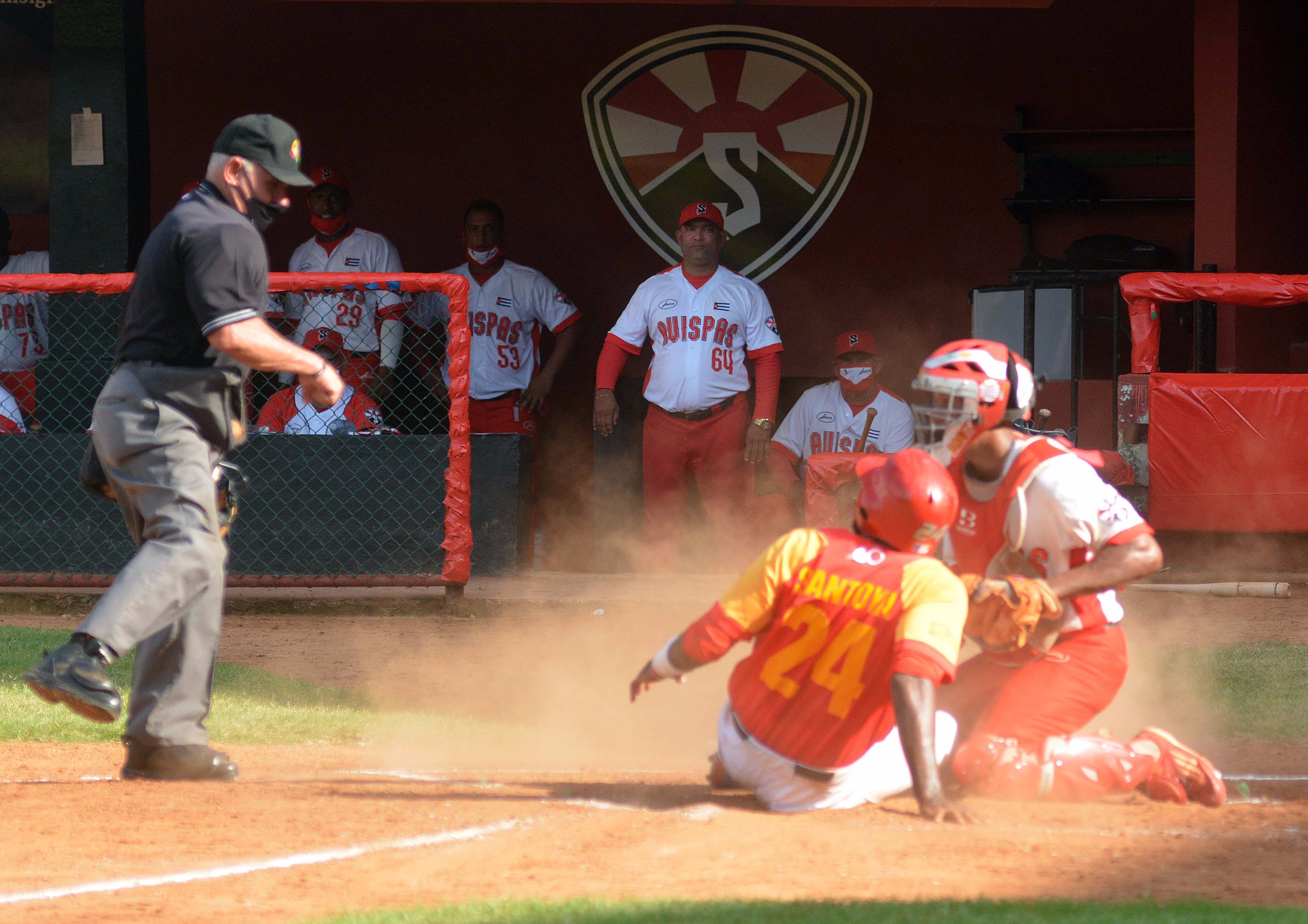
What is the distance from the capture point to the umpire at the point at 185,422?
13.4 ft

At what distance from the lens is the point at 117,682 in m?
6.40

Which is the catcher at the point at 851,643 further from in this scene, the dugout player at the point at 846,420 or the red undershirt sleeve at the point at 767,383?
the dugout player at the point at 846,420

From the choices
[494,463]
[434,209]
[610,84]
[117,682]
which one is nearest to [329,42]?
[434,209]

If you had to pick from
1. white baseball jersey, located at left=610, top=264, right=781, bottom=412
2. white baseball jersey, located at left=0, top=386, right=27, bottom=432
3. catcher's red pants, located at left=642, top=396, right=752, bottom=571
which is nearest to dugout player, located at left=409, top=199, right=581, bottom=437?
white baseball jersey, located at left=610, top=264, right=781, bottom=412

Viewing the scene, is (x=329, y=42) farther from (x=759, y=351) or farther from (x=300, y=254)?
(x=759, y=351)

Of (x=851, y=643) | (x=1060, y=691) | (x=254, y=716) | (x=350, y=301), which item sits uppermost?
(x=350, y=301)

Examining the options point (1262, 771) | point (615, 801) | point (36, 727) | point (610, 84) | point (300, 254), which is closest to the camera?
point (615, 801)

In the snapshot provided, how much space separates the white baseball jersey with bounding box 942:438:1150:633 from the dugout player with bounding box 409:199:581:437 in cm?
520

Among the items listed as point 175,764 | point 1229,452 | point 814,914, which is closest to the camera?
point 814,914

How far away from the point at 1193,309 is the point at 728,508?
2971mm

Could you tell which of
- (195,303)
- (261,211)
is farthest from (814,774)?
(261,211)

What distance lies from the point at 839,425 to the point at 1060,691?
460 cm

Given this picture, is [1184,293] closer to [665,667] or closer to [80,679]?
[665,667]

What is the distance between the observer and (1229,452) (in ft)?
24.8
